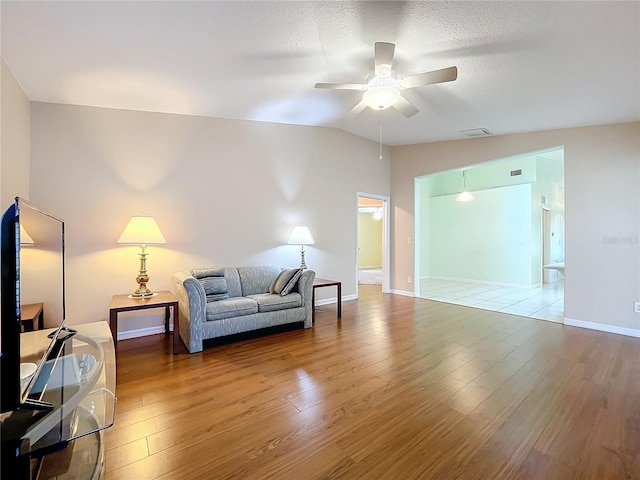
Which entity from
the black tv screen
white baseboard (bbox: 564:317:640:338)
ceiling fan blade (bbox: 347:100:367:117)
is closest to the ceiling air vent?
ceiling fan blade (bbox: 347:100:367:117)

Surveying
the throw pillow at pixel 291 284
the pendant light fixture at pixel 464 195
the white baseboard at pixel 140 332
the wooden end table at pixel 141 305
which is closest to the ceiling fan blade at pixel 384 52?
the throw pillow at pixel 291 284

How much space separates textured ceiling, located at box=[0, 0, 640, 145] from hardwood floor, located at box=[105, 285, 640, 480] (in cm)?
273

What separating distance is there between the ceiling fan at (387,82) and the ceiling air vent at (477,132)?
2147mm

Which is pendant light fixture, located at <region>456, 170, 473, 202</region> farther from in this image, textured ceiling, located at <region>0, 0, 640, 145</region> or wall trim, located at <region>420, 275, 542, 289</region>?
textured ceiling, located at <region>0, 0, 640, 145</region>

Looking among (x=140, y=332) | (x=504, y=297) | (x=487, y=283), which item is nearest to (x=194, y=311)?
(x=140, y=332)

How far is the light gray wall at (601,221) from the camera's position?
3749mm

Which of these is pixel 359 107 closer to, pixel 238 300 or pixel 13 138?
pixel 238 300

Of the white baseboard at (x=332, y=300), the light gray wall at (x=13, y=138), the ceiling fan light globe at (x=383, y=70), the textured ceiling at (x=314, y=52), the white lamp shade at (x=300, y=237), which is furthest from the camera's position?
the white baseboard at (x=332, y=300)

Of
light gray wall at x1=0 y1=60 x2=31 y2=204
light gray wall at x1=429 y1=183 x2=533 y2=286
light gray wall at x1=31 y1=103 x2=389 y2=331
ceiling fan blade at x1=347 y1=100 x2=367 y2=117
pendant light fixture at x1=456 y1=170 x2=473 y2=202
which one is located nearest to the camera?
light gray wall at x1=0 y1=60 x2=31 y2=204

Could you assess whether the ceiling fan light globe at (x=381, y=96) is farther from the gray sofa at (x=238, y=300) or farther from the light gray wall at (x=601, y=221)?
the light gray wall at (x=601, y=221)

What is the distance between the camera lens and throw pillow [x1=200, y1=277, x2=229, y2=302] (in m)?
3.58

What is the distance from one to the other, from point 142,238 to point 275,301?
1.65 m

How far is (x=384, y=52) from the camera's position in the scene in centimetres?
241

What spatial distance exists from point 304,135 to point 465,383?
4.17 m
